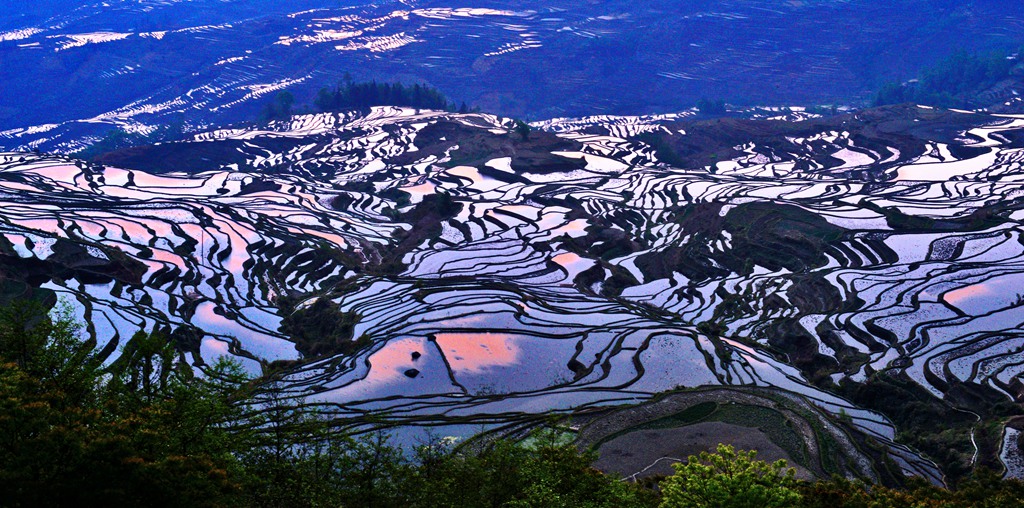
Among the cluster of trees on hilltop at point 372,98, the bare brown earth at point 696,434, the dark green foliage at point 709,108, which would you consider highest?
the bare brown earth at point 696,434

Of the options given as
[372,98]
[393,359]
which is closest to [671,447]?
[393,359]

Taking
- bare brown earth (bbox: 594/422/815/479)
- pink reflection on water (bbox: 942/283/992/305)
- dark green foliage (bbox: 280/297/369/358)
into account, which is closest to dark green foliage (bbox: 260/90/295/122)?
dark green foliage (bbox: 280/297/369/358)

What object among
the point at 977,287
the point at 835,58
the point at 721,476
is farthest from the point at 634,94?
the point at 721,476

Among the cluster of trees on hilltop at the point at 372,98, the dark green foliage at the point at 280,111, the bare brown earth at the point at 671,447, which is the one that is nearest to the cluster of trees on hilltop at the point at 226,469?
the bare brown earth at the point at 671,447

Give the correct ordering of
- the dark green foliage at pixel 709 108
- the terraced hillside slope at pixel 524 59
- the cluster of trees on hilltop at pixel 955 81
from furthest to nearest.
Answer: the terraced hillside slope at pixel 524 59 → the dark green foliage at pixel 709 108 → the cluster of trees on hilltop at pixel 955 81

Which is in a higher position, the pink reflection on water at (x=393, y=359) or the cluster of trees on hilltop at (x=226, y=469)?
the cluster of trees on hilltop at (x=226, y=469)

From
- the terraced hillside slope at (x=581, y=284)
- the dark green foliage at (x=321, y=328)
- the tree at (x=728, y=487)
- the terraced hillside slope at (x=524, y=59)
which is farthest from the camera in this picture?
the terraced hillside slope at (x=524, y=59)

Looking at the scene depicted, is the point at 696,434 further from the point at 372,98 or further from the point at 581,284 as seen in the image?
the point at 372,98

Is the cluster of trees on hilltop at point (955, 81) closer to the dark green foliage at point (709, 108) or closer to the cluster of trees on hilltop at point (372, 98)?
the dark green foliage at point (709, 108)

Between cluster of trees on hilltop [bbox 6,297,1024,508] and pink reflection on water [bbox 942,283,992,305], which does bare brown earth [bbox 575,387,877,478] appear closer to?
cluster of trees on hilltop [bbox 6,297,1024,508]
